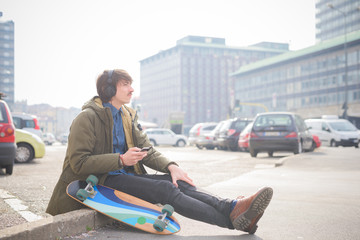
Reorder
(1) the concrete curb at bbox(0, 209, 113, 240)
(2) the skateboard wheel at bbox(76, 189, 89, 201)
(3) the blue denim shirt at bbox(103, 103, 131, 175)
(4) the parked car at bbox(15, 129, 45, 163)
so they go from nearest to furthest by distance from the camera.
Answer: (1) the concrete curb at bbox(0, 209, 113, 240)
(2) the skateboard wheel at bbox(76, 189, 89, 201)
(3) the blue denim shirt at bbox(103, 103, 131, 175)
(4) the parked car at bbox(15, 129, 45, 163)

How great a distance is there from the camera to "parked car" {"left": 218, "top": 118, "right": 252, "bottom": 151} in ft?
73.9

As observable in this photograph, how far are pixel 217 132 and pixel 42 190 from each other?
17933mm

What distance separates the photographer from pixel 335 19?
102562 millimetres

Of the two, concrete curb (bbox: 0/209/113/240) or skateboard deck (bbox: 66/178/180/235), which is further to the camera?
skateboard deck (bbox: 66/178/180/235)

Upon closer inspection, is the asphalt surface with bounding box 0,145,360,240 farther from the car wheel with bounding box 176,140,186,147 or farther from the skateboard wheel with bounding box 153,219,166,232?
the car wheel with bounding box 176,140,186,147

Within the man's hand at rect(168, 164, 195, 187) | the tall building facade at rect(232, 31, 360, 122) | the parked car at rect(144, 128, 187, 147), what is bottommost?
the parked car at rect(144, 128, 187, 147)

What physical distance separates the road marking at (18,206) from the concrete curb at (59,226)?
2.98 feet

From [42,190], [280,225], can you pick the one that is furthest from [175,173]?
[42,190]

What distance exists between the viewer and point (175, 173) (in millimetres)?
4082

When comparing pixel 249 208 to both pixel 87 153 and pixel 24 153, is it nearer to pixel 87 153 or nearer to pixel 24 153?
pixel 87 153

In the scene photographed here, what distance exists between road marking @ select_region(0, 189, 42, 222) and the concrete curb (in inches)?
35.7

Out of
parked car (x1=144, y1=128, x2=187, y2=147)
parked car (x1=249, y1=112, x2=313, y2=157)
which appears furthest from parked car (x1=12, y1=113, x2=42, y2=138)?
parked car (x1=144, y1=128, x2=187, y2=147)

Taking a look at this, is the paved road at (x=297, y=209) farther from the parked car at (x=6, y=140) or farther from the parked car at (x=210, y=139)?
the parked car at (x=210, y=139)

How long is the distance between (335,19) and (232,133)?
88.9m
